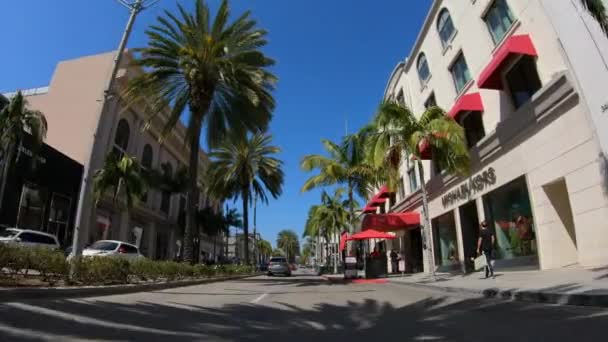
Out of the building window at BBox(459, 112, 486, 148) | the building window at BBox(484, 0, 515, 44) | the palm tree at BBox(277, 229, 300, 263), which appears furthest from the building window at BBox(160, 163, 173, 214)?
the palm tree at BBox(277, 229, 300, 263)

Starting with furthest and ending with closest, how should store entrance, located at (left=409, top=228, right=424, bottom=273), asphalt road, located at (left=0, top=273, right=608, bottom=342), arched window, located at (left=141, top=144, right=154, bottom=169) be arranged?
arched window, located at (left=141, top=144, right=154, bottom=169) < store entrance, located at (left=409, top=228, right=424, bottom=273) < asphalt road, located at (left=0, top=273, right=608, bottom=342)

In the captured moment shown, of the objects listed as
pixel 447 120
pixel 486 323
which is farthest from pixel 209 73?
pixel 486 323

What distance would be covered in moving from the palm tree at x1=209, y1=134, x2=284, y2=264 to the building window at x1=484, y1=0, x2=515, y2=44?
21665 millimetres

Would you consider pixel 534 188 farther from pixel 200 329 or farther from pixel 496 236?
pixel 200 329

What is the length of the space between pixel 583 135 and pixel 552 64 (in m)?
2.88

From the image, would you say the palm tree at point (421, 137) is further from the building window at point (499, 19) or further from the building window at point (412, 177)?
the building window at point (412, 177)

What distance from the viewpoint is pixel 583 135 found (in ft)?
37.0

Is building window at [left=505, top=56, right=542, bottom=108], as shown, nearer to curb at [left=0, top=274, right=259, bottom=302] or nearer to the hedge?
curb at [left=0, top=274, right=259, bottom=302]

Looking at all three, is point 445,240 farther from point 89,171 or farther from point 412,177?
point 89,171

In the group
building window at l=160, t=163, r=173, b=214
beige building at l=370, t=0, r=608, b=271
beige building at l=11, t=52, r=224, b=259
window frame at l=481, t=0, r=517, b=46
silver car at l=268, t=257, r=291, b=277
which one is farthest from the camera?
building window at l=160, t=163, r=173, b=214

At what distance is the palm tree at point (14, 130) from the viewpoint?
22031mm

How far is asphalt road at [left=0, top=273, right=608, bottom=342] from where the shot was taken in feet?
16.1

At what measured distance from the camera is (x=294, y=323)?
641cm

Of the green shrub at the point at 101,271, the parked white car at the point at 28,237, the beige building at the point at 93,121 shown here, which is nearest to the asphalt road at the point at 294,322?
the green shrub at the point at 101,271
